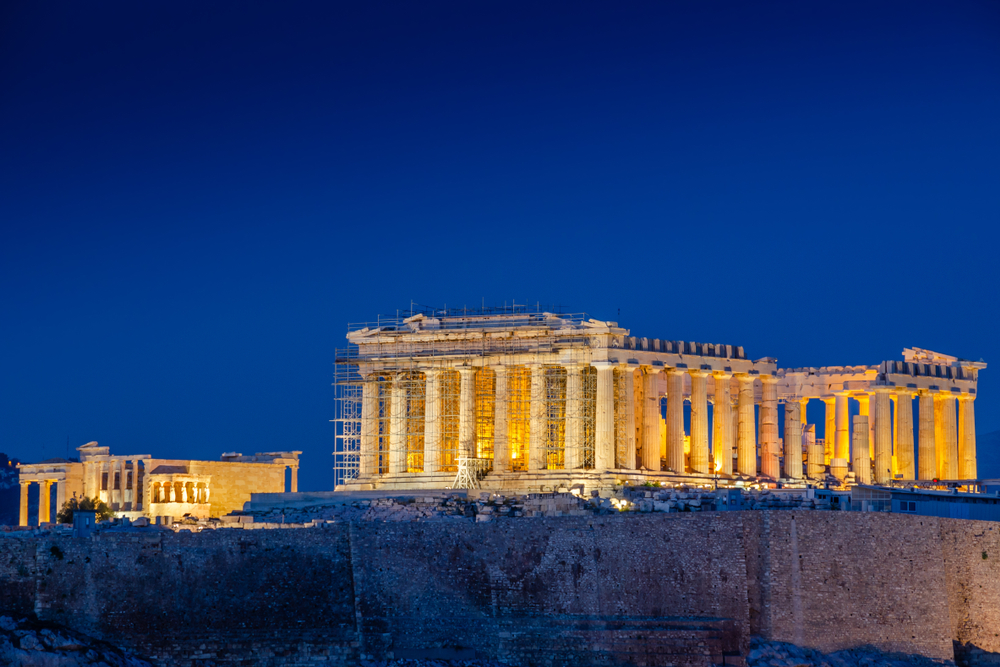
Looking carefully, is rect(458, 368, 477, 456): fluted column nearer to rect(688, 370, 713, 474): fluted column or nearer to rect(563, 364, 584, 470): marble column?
rect(563, 364, 584, 470): marble column

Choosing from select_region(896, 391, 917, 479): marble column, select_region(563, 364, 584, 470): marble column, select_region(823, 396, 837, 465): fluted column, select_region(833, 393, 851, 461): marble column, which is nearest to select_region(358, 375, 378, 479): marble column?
select_region(563, 364, 584, 470): marble column

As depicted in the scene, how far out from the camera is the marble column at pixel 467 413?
8469 cm

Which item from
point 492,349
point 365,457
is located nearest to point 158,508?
point 365,457

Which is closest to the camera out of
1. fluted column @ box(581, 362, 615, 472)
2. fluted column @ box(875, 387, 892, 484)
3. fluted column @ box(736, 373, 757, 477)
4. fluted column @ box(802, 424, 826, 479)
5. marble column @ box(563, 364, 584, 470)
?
fluted column @ box(581, 362, 615, 472)

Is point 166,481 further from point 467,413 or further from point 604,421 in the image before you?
point 604,421

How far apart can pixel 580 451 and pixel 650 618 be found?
84.6 feet

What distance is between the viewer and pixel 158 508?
304 feet

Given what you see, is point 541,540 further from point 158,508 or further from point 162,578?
point 158,508

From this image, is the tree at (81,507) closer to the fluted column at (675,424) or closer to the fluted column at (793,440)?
the fluted column at (675,424)

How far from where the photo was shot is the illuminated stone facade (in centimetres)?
9438

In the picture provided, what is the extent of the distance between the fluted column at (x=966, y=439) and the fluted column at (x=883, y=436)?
15.2ft

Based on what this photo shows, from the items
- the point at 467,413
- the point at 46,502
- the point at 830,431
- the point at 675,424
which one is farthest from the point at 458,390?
the point at 46,502

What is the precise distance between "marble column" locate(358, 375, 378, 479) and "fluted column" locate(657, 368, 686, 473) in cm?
1754

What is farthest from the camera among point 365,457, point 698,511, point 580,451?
point 365,457
